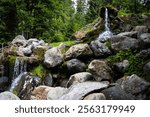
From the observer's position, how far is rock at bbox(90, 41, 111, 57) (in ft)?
51.9

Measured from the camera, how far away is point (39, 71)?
17.0 m

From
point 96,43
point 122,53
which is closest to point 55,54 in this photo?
point 96,43

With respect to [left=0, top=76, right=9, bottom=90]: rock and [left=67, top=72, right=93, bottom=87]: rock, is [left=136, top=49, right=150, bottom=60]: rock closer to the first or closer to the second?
[left=67, top=72, right=93, bottom=87]: rock

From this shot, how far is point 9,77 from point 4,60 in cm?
114

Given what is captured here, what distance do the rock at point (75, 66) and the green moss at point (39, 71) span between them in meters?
1.74

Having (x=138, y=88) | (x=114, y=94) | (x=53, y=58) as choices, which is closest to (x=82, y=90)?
(x=114, y=94)

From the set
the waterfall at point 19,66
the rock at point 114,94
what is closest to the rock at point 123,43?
the waterfall at point 19,66

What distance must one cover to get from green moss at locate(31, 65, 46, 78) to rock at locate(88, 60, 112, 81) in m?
3.93

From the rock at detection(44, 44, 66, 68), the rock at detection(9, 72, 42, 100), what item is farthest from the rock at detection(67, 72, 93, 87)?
the rock at detection(44, 44, 66, 68)

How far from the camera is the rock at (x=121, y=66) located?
14.0 metres

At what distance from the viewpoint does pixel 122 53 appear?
15055 mm

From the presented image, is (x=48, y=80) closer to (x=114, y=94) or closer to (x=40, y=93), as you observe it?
(x=40, y=93)

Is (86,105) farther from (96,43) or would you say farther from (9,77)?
(9,77)

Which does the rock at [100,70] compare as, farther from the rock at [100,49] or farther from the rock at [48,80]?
the rock at [48,80]
